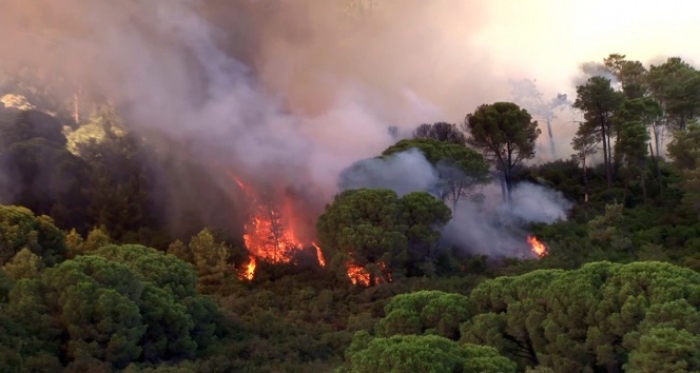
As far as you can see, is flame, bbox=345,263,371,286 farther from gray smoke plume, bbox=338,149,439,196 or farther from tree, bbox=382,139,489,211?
tree, bbox=382,139,489,211

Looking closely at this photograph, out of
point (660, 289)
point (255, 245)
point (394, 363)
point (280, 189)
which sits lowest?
point (394, 363)

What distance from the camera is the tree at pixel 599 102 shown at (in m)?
39.8

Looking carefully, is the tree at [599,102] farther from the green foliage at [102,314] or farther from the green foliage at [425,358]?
the green foliage at [425,358]

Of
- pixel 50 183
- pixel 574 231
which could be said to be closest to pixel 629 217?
pixel 574 231

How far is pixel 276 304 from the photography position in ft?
106

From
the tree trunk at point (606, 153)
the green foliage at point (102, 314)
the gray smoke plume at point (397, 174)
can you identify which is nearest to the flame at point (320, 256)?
the gray smoke plume at point (397, 174)

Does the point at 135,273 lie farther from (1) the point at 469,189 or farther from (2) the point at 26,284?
(1) the point at 469,189

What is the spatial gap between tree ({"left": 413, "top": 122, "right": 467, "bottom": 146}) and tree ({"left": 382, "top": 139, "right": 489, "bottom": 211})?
173 inches

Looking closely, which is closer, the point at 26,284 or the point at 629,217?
the point at 26,284

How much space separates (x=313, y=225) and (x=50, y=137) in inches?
704

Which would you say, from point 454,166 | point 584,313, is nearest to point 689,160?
point 454,166

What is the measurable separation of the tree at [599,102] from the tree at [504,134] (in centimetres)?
290

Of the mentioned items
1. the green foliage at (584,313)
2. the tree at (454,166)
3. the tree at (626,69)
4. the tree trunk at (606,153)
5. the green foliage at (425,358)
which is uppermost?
the tree at (626,69)

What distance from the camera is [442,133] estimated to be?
1768 inches
